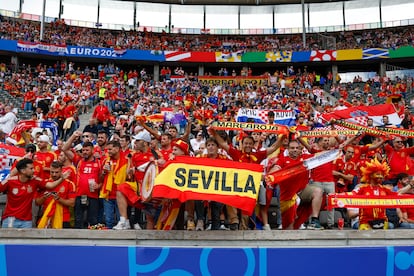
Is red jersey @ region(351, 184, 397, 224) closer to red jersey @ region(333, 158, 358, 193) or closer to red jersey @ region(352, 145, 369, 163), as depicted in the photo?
red jersey @ region(333, 158, 358, 193)

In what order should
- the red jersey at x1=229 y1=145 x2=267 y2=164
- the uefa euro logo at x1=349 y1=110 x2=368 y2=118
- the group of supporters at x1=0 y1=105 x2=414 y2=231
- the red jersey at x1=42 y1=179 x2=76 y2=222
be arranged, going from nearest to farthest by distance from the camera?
1. the group of supporters at x1=0 y1=105 x2=414 y2=231
2. the red jersey at x1=42 y1=179 x2=76 y2=222
3. the red jersey at x1=229 y1=145 x2=267 y2=164
4. the uefa euro logo at x1=349 y1=110 x2=368 y2=118

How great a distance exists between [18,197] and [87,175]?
1.04 metres

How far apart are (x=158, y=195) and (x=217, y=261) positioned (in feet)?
3.64

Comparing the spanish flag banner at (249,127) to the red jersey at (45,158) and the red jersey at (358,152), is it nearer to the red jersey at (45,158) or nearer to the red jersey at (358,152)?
the red jersey at (358,152)

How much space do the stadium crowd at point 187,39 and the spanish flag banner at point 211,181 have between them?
1145 inches

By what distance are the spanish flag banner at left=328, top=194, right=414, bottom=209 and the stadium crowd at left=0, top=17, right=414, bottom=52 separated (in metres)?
29.3

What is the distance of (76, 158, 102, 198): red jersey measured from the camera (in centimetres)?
620

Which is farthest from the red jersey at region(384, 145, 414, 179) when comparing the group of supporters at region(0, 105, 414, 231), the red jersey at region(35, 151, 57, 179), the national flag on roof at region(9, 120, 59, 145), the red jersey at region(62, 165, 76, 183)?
the national flag on roof at region(9, 120, 59, 145)

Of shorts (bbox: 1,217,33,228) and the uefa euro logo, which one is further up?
the uefa euro logo

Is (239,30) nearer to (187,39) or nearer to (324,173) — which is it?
(187,39)

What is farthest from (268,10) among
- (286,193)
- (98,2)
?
(286,193)

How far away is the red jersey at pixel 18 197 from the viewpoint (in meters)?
5.62

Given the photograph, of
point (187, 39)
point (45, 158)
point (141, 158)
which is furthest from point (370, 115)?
point (187, 39)

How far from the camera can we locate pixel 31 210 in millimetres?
5750
